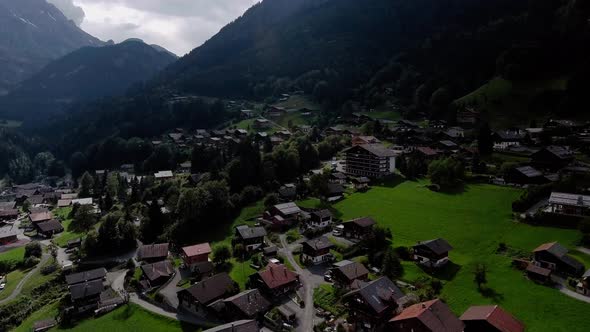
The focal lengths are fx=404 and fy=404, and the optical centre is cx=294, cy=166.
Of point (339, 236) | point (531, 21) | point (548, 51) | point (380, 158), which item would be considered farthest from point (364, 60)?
point (339, 236)

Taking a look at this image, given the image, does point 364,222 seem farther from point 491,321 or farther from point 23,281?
point 23,281

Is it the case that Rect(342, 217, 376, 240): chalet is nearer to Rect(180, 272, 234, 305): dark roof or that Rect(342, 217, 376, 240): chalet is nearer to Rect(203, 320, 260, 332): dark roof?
Rect(180, 272, 234, 305): dark roof

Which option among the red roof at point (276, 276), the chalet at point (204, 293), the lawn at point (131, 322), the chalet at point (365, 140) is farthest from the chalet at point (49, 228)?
the chalet at point (365, 140)

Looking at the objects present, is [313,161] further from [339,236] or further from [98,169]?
[98,169]

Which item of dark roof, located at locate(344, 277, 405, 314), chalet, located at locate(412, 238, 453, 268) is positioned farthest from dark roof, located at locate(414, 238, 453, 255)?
dark roof, located at locate(344, 277, 405, 314)

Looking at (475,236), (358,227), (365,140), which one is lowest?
(358,227)

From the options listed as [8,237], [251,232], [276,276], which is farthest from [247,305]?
[8,237]
